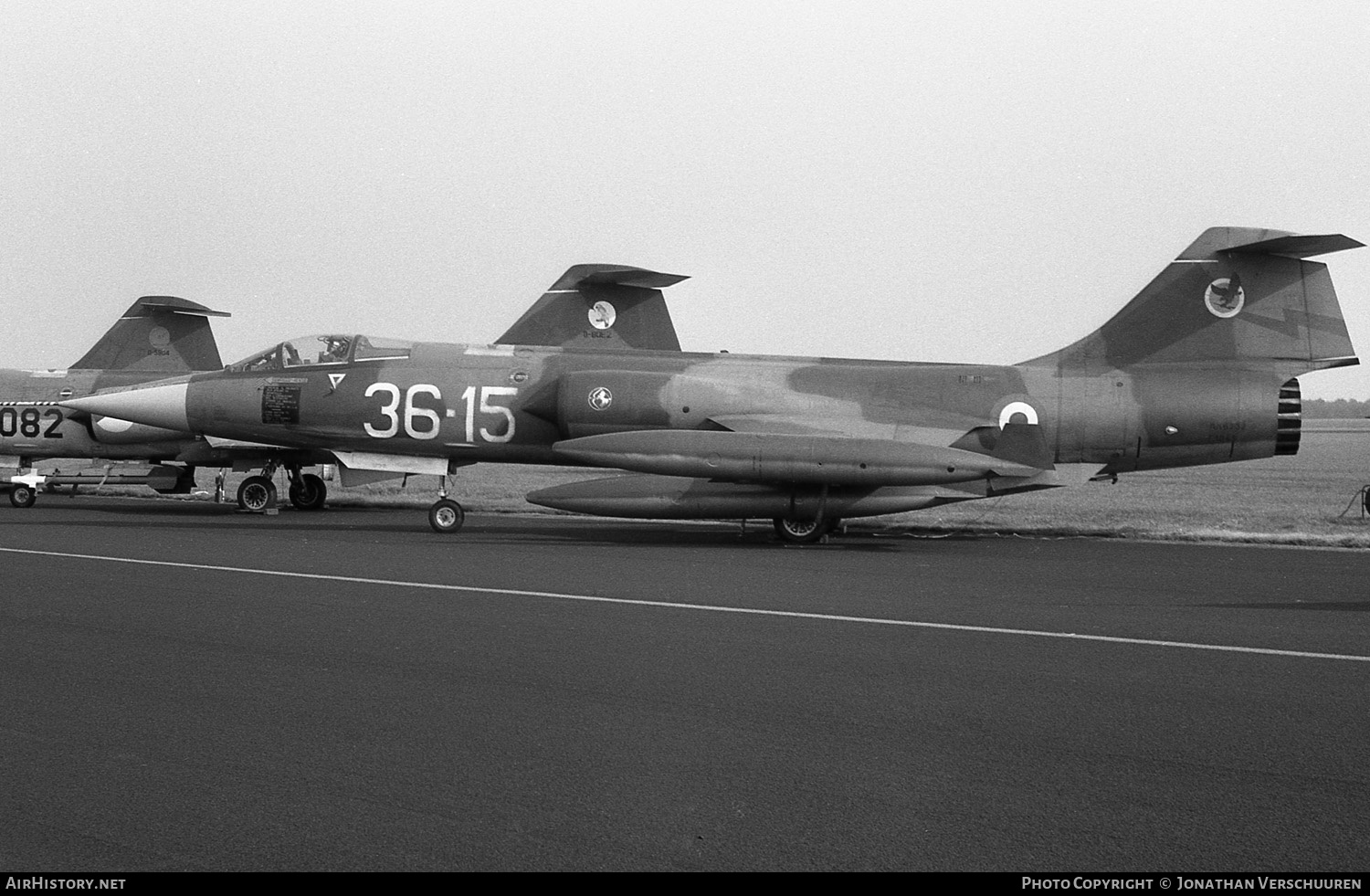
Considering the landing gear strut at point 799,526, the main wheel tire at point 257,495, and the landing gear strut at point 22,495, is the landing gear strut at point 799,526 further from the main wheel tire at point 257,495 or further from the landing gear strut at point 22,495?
the landing gear strut at point 22,495

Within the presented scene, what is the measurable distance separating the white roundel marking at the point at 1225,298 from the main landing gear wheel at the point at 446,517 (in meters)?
9.62

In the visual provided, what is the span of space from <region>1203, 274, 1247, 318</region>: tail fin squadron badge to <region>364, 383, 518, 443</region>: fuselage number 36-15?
8.81 m

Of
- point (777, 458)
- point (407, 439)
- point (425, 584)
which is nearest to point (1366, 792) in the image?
point (425, 584)

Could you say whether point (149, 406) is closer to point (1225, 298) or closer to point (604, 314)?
point (604, 314)

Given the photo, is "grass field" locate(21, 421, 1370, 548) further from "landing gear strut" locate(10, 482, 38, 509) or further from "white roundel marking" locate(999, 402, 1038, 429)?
"landing gear strut" locate(10, 482, 38, 509)

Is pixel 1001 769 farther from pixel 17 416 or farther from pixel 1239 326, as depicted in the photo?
pixel 17 416

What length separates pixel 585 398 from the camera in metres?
16.0

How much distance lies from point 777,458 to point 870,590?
426cm

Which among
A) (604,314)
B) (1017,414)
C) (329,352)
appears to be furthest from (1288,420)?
(329,352)

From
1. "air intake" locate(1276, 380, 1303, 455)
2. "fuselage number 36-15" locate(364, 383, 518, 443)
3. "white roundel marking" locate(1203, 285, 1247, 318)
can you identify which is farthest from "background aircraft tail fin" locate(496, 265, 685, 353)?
"air intake" locate(1276, 380, 1303, 455)

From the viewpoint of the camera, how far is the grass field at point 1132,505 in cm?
1703

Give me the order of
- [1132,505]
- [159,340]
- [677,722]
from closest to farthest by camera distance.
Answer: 1. [677,722]
2. [1132,505]
3. [159,340]

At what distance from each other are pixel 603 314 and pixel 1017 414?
8128 millimetres

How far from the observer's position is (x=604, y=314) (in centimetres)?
2141
